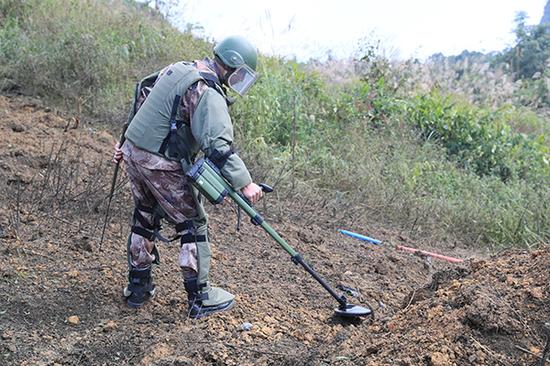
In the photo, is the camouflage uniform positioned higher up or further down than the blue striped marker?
higher up

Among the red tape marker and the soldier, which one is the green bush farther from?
the soldier

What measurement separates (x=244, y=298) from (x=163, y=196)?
953mm

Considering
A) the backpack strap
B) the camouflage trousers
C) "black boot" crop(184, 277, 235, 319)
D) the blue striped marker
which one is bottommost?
the blue striped marker

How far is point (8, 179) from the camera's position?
5.43 metres

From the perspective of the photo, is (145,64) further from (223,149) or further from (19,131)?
(223,149)

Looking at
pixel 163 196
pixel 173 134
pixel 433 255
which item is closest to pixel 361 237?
pixel 433 255

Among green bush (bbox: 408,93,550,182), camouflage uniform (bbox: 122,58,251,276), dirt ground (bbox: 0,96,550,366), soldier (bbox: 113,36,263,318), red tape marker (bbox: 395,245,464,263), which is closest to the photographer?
dirt ground (bbox: 0,96,550,366)

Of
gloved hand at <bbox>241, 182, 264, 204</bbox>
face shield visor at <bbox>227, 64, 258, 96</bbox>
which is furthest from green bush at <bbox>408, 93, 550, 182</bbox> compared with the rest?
gloved hand at <bbox>241, 182, 264, 204</bbox>

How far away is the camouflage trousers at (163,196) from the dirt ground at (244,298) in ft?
1.24

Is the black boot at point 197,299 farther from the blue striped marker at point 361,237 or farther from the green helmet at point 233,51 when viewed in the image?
the blue striped marker at point 361,237

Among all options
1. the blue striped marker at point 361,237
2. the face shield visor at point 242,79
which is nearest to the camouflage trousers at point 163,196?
the face shield visor at point 242,79

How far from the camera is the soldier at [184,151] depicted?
3.41 metres

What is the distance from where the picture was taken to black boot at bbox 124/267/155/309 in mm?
3814

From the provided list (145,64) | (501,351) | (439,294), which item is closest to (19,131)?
(145,64)
